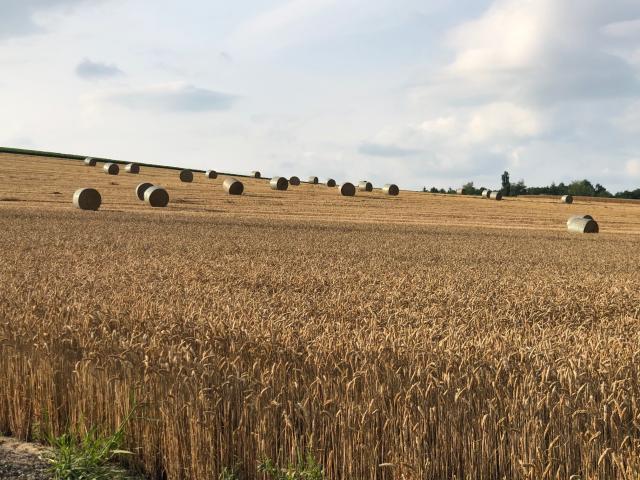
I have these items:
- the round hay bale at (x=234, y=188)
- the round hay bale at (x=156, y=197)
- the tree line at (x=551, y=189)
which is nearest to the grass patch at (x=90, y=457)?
the round hay bale at (x=156, y=197)

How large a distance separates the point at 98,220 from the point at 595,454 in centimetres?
2987

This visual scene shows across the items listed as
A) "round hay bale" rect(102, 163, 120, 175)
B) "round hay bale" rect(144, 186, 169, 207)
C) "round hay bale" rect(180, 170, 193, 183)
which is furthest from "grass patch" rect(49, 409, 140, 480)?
"round hay bale" rect(102, 163, 120, 175)

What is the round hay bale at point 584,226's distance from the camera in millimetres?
40250

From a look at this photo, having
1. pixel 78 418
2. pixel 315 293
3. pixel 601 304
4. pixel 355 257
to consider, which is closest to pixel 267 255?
pixel 355 257

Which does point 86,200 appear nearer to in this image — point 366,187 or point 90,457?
point 366,187

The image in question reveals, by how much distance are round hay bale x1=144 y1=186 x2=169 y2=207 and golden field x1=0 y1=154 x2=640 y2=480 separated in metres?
27.1

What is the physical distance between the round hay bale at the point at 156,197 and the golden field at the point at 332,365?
2705cm

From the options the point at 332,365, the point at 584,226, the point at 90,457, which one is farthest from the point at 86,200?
the point at 90,457

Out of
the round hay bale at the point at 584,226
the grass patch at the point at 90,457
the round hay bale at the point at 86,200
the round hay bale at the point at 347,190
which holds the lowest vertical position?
the grass patch at the point at 90,457

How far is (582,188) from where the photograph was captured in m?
135

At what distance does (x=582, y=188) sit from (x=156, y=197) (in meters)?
108

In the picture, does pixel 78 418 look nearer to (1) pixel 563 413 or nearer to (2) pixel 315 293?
(1) pixel 563 413

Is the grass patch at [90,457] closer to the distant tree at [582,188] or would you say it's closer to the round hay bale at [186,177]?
the round hay bale at [186,177]

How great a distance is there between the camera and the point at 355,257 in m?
20.6
